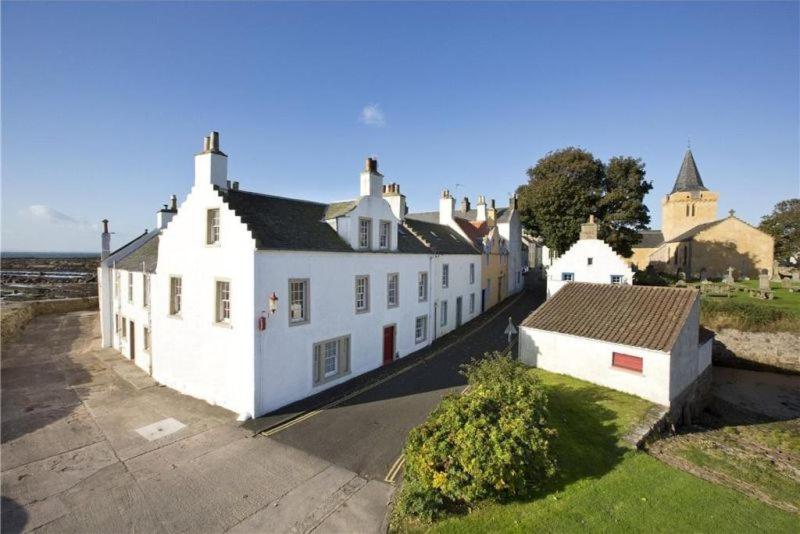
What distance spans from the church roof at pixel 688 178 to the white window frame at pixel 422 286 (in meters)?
65.0

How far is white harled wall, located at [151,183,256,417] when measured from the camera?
1437 cm

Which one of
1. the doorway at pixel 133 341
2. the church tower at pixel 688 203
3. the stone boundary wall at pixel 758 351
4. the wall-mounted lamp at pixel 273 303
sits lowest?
the stone boundary wall at pixel 758 351

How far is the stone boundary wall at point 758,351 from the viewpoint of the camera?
2612 centimetres

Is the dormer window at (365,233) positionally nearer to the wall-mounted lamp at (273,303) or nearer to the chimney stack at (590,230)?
the wall-mounted lamp at (273,303)

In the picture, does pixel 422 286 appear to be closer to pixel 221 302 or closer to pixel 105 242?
pixel 221 302

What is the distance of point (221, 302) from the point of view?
50.9ft

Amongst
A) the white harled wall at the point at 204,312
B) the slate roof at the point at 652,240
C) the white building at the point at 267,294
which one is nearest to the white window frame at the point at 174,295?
the white building at the point at 267,294

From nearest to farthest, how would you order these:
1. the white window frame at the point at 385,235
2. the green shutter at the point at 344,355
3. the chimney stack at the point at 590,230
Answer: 1. the green shutter at the point at 344,355
2. the white window frame at the point at 385,235
3. the chimney stack at the point at 590,230

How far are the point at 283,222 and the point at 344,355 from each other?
23.4 ft

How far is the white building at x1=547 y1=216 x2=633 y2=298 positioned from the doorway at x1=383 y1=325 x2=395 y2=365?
48.5 ft

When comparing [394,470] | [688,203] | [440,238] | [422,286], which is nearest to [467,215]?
[440,238]

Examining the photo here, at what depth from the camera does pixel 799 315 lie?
2631 centimetres

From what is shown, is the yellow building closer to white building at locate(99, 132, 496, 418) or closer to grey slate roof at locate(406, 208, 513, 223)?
grey slate roof at locate(406, 208, 513, 223)

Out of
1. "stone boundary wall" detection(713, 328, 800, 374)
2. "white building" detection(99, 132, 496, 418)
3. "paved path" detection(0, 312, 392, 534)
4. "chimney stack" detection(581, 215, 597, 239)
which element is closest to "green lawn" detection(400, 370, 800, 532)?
"paved path" detection(0, 312, 392, 534)
